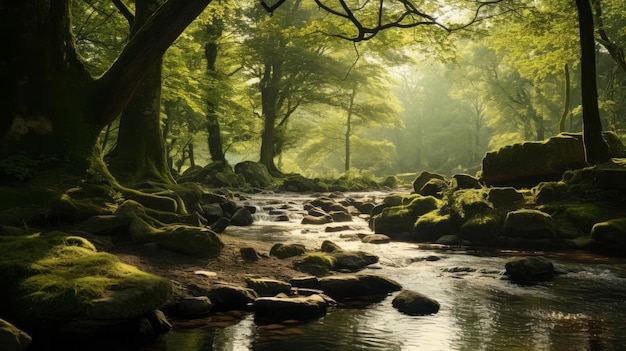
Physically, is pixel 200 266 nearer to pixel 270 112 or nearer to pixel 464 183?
pixel 464 183

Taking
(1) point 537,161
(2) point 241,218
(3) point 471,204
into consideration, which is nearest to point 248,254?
(2) point 241,218

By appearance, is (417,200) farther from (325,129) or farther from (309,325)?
(325,129)

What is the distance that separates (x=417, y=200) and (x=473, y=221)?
2707 mm

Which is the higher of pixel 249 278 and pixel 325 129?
pixel 325 129

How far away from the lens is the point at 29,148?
8.98m

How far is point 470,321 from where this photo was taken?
6.04 metres

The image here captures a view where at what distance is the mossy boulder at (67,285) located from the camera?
477 cm

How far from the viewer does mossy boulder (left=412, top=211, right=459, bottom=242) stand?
530 inches

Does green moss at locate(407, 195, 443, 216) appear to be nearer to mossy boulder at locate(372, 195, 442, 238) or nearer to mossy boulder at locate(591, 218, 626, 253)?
mossy boulder at locate(372, 195, 442, 238)

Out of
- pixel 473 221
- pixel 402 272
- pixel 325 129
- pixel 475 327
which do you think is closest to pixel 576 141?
pixel 473 221

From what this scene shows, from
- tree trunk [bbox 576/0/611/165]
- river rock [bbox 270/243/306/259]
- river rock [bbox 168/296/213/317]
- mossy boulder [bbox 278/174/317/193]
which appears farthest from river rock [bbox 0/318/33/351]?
mossy boulder [bbox 278/174/317/193]

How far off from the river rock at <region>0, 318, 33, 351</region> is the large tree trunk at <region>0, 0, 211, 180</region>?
18.0 feet

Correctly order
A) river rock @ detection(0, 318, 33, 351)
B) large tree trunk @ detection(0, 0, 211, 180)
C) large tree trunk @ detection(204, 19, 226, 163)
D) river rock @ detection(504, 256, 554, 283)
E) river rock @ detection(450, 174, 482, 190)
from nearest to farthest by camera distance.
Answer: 1. river rock @ detection(0, 318, 33, 351)
2. river rock @ detection(504, 256, 554, 283)
3. large tree trunk @ detection(0, 0, 211, 180)
4. river rock @ detection(450, 174, 482, 190)
5. large tree trunk @ detection(204, 19, 226, 163)

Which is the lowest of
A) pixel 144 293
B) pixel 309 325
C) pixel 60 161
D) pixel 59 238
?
pixel 309 325
